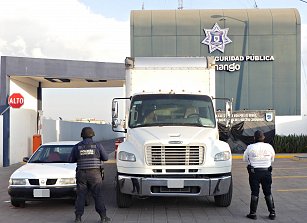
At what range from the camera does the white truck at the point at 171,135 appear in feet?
31.3

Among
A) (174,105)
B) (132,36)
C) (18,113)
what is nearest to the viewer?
(174,105)

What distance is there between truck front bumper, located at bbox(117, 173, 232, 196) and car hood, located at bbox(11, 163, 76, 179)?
135cm

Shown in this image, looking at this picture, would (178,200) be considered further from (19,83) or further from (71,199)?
(19,83)

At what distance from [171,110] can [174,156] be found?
171 cm

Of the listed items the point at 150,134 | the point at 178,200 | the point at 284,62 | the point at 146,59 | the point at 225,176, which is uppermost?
the point at 284,62

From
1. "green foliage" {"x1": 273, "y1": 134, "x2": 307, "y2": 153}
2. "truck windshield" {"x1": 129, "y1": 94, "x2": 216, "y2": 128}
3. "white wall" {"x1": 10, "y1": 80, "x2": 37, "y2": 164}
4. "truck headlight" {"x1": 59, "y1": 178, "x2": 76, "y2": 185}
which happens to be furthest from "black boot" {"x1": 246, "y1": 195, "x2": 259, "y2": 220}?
"green foliage" {"x1": 273, "y1": 134, "x2": 307, "y2": 153}

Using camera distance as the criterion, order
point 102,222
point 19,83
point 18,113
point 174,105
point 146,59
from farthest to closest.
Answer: point 19,83, point 18,113, point 146,59, point 174,105, point 102,222

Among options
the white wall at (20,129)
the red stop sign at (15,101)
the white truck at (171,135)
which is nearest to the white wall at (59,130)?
the white wall at (20,129)

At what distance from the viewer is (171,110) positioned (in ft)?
36.2

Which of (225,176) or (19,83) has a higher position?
(19,83)

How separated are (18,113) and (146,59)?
10.9m

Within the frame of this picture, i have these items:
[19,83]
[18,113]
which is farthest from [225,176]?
[19,83]

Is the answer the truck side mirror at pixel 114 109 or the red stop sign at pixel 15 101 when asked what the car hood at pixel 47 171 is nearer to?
the truck side mirror at pixel 114 109

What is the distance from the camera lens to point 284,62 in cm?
3403
